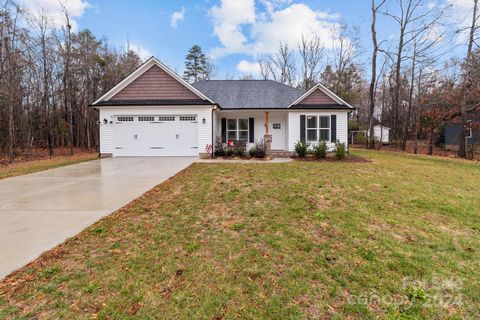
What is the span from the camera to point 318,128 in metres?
14.3

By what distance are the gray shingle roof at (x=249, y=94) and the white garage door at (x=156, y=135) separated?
2763mm

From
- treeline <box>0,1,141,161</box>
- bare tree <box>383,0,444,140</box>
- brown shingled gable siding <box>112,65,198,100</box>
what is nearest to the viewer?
brown shingled gable siding <box>112,65,198,100</box>

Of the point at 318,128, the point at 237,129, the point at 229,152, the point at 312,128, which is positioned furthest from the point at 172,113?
the point at 318,128

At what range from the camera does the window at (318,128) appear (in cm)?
1426

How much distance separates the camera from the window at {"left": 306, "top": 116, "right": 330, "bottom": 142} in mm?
14258

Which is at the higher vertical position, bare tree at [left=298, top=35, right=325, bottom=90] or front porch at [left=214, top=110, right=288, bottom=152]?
bare tree at [left=298, top=35, right=325, bottom=90]

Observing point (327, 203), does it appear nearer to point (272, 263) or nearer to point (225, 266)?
point (272, 263)

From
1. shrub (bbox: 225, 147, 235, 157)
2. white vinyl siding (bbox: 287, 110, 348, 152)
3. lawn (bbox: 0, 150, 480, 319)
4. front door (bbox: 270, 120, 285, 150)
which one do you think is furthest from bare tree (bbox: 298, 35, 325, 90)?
lawn (bbox: 0, 150, 480, 319)

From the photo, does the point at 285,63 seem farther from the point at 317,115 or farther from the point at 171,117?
the point at 171,117

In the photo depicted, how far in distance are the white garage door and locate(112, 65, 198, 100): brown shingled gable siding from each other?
109cm

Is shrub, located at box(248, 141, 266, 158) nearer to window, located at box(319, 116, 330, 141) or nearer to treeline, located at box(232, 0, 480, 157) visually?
window, located at box(319, 116, 330, 141)

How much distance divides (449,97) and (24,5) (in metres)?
28.3

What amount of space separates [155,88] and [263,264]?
12.9 meters

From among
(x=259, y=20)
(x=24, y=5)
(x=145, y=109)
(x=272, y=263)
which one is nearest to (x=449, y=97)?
(x=259, y=20)
